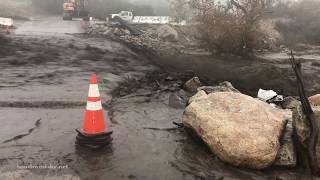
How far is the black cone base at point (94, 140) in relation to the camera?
6.79 metres

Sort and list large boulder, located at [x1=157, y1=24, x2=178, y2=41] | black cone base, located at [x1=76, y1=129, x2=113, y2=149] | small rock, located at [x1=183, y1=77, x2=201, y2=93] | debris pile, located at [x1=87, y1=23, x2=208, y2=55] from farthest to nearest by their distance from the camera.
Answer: large boulder, located at [x1=157, y1=24, x2=178, y2=41] < debris pile, located at [x1=87, y1=23, x2=208, y2=55] < small rock, located at [x1=183, y1=77, x2=201, y2=93] < black cone base, located at [x1=76, y1=129, x2=113, y2=149]

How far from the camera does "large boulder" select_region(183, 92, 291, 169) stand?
654 centimetres

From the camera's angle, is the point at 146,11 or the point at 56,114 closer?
the point at 56,114

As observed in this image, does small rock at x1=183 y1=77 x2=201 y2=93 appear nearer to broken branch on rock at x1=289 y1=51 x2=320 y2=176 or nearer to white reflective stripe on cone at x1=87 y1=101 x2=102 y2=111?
broken branch on rock at x1=289 y1=51 x2=320 y2=176

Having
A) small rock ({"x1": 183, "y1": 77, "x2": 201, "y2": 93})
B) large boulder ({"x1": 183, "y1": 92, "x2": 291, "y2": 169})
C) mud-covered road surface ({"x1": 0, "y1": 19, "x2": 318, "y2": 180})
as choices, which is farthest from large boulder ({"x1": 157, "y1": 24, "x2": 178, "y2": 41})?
large boulder ({"x1": 183, "y1": 92, "x2": 291, "y2": 169})

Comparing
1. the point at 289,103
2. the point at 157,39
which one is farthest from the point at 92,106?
the point at 157,39

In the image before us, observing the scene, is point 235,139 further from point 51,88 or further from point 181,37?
point 181,37

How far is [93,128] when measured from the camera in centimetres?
687

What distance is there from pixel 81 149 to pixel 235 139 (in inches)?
90.0

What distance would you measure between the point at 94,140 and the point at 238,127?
7.10ft

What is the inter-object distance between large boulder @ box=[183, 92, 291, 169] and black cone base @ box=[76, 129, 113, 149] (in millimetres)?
1508

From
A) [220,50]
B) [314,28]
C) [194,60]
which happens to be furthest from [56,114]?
[314,28]

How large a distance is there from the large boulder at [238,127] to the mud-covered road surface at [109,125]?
184mm

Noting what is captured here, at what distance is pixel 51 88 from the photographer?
1135 cm
